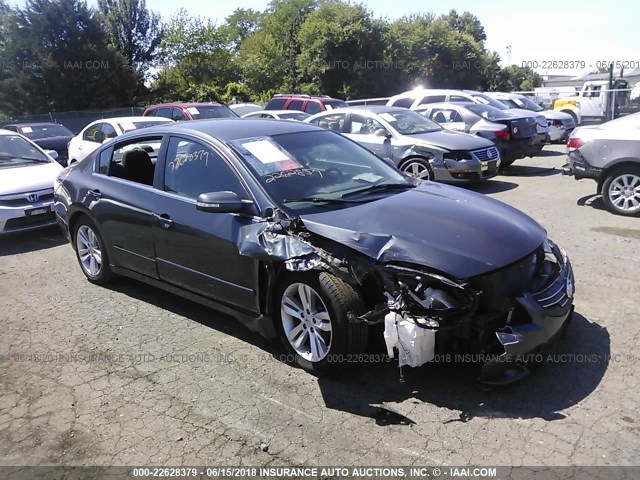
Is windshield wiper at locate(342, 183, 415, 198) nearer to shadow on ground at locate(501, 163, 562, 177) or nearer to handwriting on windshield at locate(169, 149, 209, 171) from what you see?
handwriting on windshield at locate(169, 149, 209, 171)

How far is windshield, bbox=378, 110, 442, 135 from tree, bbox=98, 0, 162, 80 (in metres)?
33.8

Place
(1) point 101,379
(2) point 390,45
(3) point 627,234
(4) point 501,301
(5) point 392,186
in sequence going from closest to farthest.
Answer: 1. (4) point 501,301
2. (1) point 101,379
3. (5) point 392,186
4. (3) point 627,234
5. (2) point 390,45

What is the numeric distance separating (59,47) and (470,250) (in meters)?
36.6

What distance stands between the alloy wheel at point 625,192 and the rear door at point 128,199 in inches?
255

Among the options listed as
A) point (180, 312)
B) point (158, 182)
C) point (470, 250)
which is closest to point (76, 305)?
point (180, 312)

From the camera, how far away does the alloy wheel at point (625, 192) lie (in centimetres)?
773

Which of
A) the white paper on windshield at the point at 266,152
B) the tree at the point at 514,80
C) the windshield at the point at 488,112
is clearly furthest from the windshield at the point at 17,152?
the tree at the point at 514,80

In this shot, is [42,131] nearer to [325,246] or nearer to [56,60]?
[325,246]

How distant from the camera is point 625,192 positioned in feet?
25.6

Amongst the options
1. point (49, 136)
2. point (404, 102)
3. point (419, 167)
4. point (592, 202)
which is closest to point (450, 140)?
point (419, 167)

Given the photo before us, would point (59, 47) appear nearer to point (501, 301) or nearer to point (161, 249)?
point (161, 249)

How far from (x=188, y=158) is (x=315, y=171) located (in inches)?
43.6

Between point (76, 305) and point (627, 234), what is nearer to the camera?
point (76, 305)

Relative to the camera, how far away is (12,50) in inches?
1275
